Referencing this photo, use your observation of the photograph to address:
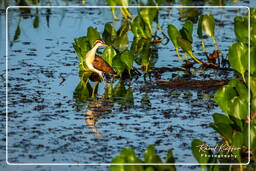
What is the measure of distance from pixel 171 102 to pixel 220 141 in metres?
1.34

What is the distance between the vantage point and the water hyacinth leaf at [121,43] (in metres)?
11.1

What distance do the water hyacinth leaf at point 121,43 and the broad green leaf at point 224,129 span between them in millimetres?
4570

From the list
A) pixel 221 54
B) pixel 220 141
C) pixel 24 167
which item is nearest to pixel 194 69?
pixel 221 54

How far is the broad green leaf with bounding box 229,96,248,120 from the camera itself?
6.49 meters

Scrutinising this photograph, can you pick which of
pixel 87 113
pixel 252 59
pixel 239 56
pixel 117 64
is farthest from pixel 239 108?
pixel 117 64

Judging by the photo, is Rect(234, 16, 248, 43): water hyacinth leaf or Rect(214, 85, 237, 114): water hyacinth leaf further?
Rect(234, 16, 248, 43): water hyacinth leaf

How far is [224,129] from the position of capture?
6.52 meters

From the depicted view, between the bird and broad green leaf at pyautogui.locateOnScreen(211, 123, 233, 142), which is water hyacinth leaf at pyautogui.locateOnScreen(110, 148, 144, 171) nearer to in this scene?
broad green leaf at pyautogui.locateOnScreen(211, 123, 233, 142)

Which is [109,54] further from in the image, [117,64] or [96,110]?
[96,110]

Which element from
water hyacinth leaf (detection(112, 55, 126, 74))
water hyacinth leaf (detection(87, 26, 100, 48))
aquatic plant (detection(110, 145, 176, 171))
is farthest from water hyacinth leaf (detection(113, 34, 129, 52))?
aquatic plant (detection(110, 145, 176, 171))

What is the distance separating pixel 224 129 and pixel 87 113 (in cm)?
184

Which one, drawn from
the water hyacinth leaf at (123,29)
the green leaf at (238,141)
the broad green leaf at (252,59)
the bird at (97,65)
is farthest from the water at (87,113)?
the water hyacinth leaf at (123,29)

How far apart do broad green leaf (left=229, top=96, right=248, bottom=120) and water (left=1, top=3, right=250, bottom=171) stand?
0.52 meters

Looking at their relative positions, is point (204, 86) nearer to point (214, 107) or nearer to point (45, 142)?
point (214, 107)
